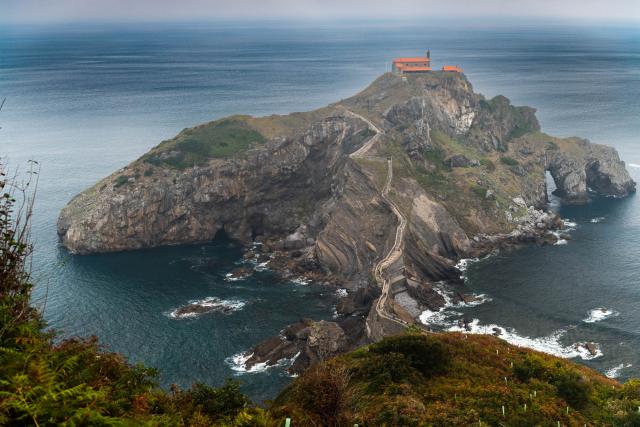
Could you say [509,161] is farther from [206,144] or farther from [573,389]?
[573,389]

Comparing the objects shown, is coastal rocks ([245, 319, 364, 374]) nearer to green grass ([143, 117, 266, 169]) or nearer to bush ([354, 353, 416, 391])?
bush ([354, 353, 416, 391])

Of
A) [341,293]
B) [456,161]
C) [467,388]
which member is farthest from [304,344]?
[456,161]

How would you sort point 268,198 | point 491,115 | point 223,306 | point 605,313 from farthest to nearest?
point 491,115 < point 268,198 < point 223,306 < point 605,313

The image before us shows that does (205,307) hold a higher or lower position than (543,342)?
higher

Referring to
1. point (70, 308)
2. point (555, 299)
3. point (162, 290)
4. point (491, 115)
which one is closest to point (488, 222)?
point (555, 299)

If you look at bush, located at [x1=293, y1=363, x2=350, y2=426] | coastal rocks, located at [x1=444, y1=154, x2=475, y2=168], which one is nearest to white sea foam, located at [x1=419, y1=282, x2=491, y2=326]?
coastal rocks, located at [x1=444, y1=154, x2=475, y2=168]

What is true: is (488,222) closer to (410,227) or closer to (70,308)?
(410,227)

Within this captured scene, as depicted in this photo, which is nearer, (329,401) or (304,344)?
(329,401)
